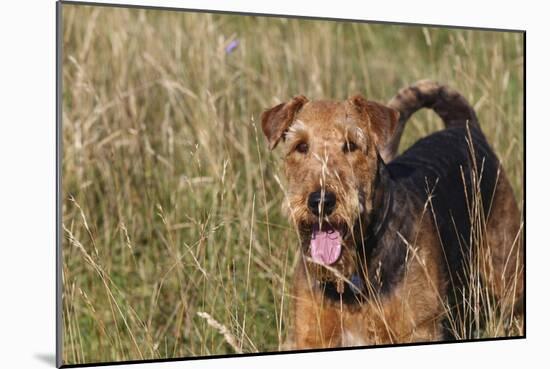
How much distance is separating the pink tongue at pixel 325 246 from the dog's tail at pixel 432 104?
43.9 inches

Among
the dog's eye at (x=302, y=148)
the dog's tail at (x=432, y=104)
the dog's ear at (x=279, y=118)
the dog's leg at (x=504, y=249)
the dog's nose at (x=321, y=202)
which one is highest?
the dog's tail at (x=432, y=104)

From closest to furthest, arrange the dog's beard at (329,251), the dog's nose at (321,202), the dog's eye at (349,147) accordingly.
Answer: the dog's nose at (321,202) → the dog's beard at (329,251) → the dog's eye at (349,147)

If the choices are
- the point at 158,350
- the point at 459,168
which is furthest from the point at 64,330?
the point at 459,168

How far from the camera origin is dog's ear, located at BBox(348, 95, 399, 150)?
5.12m

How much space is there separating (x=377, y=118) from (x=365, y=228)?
1.81 ft

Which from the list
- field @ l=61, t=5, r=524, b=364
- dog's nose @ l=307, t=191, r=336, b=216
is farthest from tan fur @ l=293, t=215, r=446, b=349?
dog's nose @ l=307, t=191, r=336, b=216

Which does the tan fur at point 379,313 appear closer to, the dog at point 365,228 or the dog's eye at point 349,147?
the dog at point 365,228

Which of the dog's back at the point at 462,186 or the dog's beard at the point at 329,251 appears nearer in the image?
the dog's beard at the point at 329,251

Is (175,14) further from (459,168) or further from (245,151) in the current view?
(459,168)

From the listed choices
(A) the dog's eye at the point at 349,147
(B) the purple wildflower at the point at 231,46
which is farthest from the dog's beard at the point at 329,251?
(B) the purple wildflower at the point at 231,46

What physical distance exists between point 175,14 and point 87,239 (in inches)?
52.4

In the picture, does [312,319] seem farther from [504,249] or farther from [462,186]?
[504,249]

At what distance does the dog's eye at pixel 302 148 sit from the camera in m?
4.96

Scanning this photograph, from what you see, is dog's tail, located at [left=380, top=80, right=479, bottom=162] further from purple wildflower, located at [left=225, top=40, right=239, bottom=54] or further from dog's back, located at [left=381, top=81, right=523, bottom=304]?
purple wildflower, located at [left=225, top=40, right=239, bottom=54]
